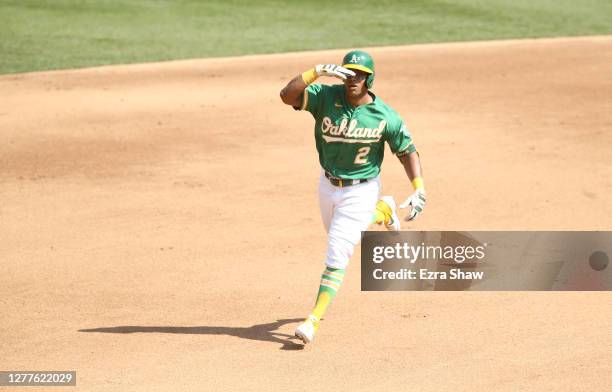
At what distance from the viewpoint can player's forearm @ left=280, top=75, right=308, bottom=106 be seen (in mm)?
8906

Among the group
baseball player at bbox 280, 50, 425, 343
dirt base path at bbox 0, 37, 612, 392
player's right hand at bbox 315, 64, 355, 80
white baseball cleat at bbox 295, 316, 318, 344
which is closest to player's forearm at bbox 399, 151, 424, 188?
baseball player at bbox 280, 50, 425, 343

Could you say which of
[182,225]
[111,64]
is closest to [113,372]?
[182,225]

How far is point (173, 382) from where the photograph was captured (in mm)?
8016

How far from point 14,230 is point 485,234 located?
5649mm

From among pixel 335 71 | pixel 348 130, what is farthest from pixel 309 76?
pixel 348 130

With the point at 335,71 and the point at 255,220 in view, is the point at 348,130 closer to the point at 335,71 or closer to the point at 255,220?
the point at 335,71

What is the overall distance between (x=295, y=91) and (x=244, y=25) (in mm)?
21375

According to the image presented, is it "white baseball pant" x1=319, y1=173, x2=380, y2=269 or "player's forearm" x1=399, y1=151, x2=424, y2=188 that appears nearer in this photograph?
"white baseball pant" x1=319, y1=173, x2=380, y2=269

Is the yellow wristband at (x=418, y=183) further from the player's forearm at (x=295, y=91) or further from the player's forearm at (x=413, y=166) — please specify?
the player's forearm at (x=295, y=91)

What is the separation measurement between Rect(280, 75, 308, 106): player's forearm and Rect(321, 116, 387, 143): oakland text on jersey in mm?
295

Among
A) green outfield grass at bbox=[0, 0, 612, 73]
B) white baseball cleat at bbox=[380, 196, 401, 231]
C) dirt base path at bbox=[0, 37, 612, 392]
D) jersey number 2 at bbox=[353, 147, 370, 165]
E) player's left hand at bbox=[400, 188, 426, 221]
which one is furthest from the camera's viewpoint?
green outfield grass at bbox=[0, 0, 612, 73]

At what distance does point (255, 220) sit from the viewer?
13016mm

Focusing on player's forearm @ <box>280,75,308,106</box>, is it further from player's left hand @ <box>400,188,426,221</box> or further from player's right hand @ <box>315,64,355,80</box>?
player's left hand @ <box>400,188,426,221</box>

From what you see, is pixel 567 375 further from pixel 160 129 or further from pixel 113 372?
pixel 160 129
